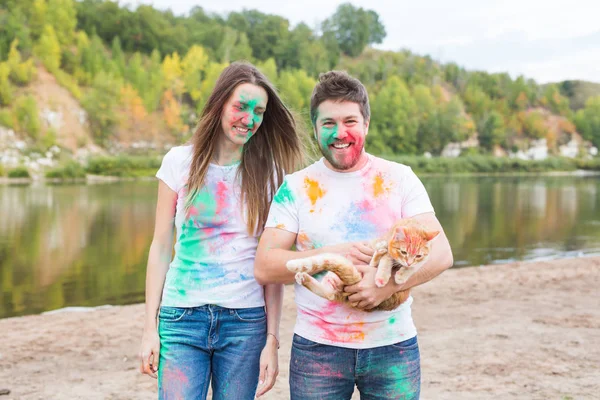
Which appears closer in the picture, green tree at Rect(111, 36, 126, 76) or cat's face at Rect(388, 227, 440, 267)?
cat's face at Rect(388, 227, 440, 267)

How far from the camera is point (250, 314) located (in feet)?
9.85

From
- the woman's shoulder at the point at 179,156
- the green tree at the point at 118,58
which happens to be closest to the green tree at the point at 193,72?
the green tree at the point at 118,58

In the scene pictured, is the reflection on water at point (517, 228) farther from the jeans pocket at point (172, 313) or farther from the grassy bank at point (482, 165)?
the grassy bank at point (482, 165)

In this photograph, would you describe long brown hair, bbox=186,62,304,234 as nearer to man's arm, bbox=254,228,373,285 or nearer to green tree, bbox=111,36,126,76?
man's arm, bbox=254,228,373,285

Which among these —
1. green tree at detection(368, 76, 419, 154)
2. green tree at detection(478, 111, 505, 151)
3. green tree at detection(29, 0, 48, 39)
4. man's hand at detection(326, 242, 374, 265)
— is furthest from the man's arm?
green tree at detection(478, 111, 505, 151)

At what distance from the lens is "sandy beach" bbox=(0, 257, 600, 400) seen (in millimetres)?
5699

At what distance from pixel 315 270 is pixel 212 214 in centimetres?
76

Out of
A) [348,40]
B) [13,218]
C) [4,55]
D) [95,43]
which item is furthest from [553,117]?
[13,218]

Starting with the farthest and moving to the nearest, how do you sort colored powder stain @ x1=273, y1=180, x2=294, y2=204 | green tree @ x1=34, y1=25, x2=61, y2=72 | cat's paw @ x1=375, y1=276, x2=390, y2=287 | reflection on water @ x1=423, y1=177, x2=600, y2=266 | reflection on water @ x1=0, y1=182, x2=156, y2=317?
green tree @ x1=34, y1=25, x2=61, y2=72 < reflection on water @ x1=423, y1=177, x2=600, y2=266 < reflection on water @ x1=0, y1=182, x2=156, y2=317 < colored powder stain @ x1=273, y1=180, x2=294, y2=204 < cat's paw @ x1=375, y1=276, x2=390, y2=287

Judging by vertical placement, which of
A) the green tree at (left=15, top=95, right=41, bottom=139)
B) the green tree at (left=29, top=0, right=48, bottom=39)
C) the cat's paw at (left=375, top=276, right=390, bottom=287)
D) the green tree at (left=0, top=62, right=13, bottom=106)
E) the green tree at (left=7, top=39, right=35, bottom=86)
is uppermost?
the green tree at (left=29, top=0, right=48, bottom=39)

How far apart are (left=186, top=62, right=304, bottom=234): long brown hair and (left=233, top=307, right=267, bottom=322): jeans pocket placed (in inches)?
15.1

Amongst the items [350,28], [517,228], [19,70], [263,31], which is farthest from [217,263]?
[350,28]

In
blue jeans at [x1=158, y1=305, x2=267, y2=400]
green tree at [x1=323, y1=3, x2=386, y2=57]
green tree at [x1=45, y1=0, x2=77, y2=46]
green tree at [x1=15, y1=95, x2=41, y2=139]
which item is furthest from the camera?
green tree at [x1=323, y1=3, x2=386, y2=57]

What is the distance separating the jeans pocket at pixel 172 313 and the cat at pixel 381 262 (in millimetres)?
690
